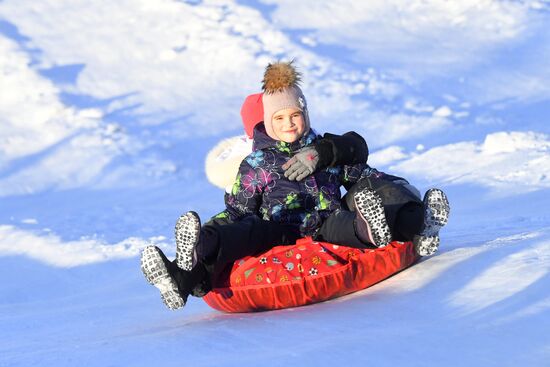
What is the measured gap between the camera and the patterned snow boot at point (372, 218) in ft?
7.36

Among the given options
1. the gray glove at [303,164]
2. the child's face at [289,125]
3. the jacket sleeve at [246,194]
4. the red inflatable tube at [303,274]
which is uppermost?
the child's face at [289,125]

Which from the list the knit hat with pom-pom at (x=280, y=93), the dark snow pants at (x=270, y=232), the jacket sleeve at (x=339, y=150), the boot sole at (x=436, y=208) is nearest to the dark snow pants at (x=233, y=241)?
the dark snow pants at (x=270, y=232)

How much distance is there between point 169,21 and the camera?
10.0m

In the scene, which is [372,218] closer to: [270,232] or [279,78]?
[270,232]

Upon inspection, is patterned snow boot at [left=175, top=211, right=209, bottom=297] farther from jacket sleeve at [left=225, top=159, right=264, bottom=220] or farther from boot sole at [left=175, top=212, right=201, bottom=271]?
jacket sleeve at [left=225, top=159, right=264, bottom=220]

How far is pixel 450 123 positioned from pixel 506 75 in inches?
54.0

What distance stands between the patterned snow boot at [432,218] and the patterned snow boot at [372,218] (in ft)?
0.61

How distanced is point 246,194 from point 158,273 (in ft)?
1.88

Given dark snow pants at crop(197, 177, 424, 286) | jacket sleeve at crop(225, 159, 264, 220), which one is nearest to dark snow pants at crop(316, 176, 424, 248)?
dark snow pants at crop(197, 177, 424, 286)

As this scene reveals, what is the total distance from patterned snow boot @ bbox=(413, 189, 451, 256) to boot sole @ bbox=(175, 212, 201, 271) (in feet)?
2.26

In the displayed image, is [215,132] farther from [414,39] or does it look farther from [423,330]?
[423,330]

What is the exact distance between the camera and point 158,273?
90.7 inches

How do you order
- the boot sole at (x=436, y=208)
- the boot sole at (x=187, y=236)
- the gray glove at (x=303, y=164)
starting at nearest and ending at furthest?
1. the boot sole at (x=187, y=236)
2. the boot sole at (x=436, y=208)
3. the gray glove at (x=303, y=164)

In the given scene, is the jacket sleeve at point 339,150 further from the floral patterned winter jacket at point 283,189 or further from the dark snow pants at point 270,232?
the dark snow pants at point 270,232
